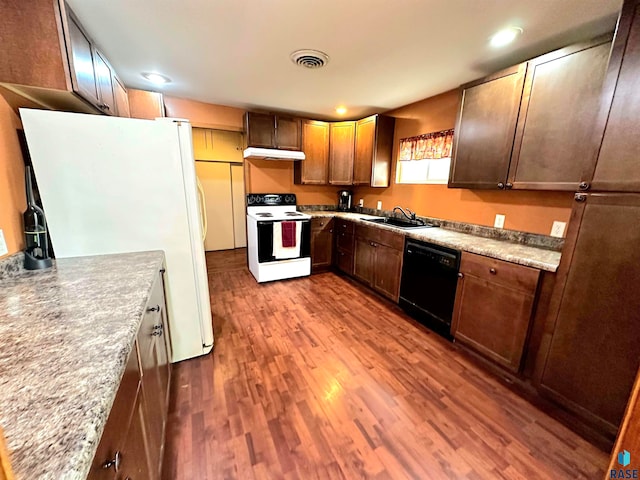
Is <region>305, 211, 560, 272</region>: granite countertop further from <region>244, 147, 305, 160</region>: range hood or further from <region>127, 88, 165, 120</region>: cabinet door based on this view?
<region>127, 88, 165, 120</region>: cabinet door

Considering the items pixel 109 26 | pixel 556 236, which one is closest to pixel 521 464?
pixel 556 236

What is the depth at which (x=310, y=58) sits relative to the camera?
6.83ft

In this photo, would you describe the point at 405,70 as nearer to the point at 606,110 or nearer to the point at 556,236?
the point at 606,110

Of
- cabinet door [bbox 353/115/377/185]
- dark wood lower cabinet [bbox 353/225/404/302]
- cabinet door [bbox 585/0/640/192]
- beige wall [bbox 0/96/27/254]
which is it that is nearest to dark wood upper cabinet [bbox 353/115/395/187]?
cabinet door [bbox 353/115/377/185]

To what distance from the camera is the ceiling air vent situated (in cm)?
200

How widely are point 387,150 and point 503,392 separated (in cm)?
285

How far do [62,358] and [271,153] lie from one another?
10.1ft

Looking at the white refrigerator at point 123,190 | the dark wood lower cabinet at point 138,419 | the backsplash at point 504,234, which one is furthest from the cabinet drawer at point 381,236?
the dark wood lower cabinet at point 138,419

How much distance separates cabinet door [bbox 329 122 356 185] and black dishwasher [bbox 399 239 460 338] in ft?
5.68

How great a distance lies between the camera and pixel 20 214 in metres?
1.36

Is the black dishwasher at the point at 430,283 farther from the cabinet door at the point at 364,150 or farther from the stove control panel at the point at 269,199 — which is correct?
the stove control panel at the point at 269,199

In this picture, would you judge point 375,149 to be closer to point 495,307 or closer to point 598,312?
point 495,307

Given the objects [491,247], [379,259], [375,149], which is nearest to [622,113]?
[491,247]

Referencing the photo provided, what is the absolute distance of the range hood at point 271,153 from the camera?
332cm
